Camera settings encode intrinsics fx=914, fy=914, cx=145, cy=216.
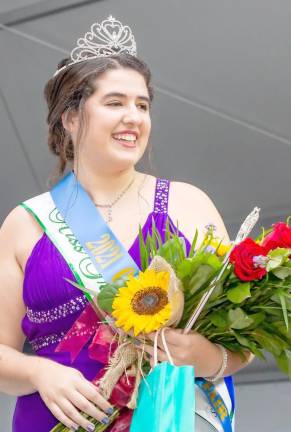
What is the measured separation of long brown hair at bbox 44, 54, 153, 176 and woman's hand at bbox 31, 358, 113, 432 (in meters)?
0.52

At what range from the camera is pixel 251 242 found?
5.18ft

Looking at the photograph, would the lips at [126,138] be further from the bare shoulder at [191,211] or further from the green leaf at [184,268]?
the green leaf at [184,268]

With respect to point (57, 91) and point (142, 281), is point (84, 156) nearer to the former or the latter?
point (57, 91)

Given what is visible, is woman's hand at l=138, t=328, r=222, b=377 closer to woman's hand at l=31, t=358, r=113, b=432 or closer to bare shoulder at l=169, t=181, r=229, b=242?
woman's hand at l=31, t=358, r=113, b=432

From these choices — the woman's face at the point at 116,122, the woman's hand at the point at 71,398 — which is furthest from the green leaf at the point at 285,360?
the woman's face at the point at 116,122

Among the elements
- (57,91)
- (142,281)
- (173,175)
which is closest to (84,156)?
(57,91)

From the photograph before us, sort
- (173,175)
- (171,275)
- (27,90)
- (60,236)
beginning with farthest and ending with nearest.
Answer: (173,175) < (27,90) < (60,236) < (171,275)

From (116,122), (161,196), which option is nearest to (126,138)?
(116,122)

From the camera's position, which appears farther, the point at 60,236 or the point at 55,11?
the point at 55,11

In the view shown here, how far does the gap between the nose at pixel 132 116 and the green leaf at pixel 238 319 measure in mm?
474

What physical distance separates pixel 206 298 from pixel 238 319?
2.6 inches

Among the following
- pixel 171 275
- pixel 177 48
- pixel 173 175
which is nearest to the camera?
pixel 171 275

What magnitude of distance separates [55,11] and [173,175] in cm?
110

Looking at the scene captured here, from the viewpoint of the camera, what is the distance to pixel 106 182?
1.95 meters
